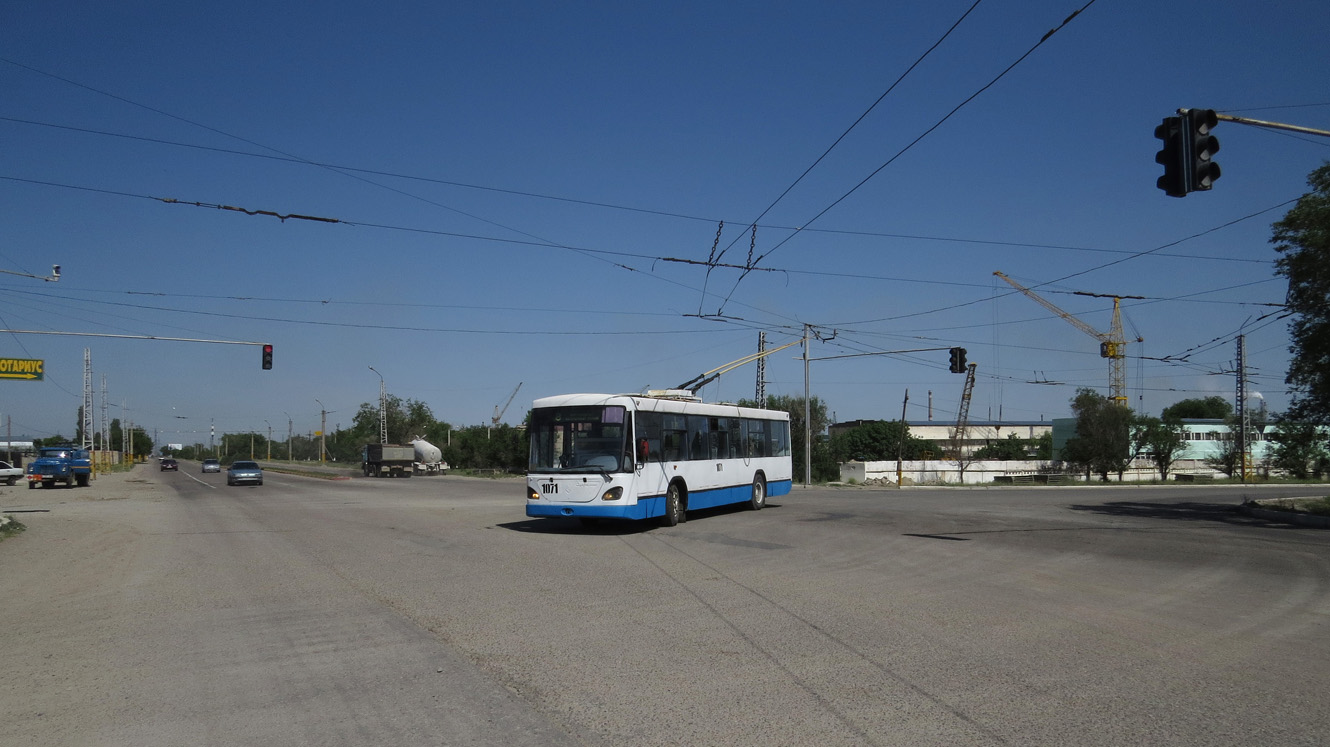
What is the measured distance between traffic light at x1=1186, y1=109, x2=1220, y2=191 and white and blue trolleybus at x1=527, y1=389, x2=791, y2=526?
33.7 ft

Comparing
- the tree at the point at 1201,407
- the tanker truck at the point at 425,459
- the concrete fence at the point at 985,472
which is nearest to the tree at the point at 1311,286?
the concrete fence at the point at 985,472

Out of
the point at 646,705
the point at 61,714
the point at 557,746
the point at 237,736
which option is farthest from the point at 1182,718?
the point at 61,714

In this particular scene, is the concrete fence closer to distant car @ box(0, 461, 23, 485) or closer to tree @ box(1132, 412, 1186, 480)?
tree @ box(1132, 412, 1186, 480)

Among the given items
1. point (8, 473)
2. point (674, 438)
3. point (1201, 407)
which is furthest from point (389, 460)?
point (1201, 407)

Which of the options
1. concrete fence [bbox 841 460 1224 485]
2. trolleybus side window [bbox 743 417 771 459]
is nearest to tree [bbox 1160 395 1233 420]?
concrete fence [bbox 841 460 1224 485]

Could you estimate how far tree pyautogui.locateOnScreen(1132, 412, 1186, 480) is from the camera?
6681cm

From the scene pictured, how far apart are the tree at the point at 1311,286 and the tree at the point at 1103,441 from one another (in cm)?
4380

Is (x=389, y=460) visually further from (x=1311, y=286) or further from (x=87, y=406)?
(x=1311, y=286)

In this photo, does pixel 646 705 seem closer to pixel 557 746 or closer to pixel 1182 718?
pixel 557 746

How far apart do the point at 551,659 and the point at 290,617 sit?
3.43 meters

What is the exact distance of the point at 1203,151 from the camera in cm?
1077

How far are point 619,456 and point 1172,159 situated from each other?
10388mm

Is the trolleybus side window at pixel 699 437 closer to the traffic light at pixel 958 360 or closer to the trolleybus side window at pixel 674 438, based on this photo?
the trolleybus side window at pixel 674 438

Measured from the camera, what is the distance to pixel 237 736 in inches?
201
